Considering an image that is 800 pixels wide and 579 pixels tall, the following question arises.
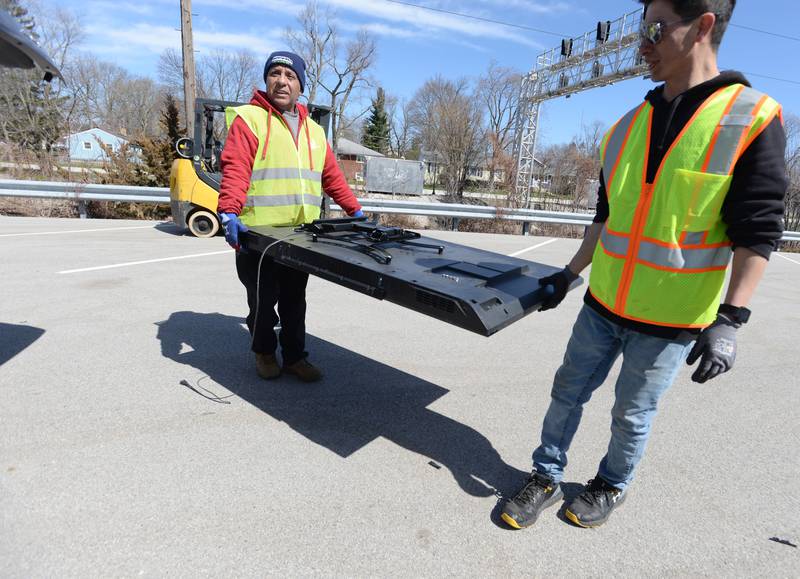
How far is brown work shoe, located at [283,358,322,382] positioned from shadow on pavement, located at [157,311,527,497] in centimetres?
6

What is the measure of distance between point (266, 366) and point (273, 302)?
48 centimetres

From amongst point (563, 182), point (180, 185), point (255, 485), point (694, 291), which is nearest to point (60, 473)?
point (255, 485)

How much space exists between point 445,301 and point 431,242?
46.2 inches

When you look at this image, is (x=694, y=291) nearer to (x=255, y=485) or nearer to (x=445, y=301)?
(x=445, y=301)

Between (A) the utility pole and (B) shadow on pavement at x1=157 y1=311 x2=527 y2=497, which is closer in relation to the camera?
(B) shadow on pavement at x1=157 y1=311 x2=527 y2=497

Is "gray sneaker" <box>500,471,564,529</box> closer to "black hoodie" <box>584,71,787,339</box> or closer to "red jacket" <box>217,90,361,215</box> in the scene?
"black hoodie" <box>584,71,787,339</box>

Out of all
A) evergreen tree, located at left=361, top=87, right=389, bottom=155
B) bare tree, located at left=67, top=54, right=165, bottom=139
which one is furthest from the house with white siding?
evergreen tree, located at left=361, top=87, right=389, bottom=155

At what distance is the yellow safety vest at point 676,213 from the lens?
169 cm

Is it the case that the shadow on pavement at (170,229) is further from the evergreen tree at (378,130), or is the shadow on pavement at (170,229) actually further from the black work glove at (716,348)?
the evergreen tree at (378,130)

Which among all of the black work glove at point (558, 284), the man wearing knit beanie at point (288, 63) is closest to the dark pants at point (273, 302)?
the man wearing knit beanie at point (288, 63)

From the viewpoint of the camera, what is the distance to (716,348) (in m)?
1.70

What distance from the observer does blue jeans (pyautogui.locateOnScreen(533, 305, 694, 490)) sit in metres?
1.98

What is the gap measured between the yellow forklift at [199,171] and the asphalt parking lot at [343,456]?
14.8ft

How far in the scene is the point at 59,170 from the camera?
46.5 feet
